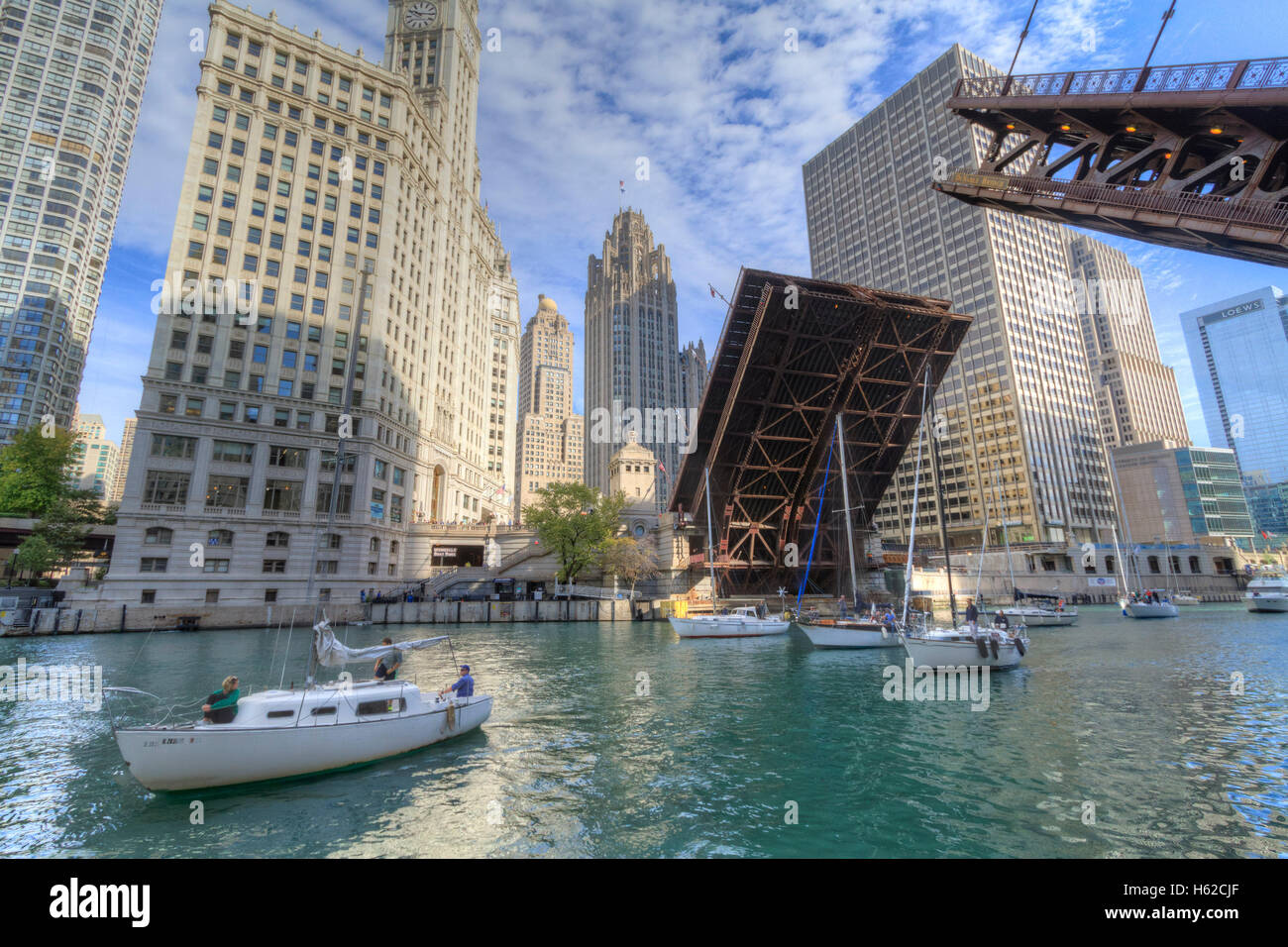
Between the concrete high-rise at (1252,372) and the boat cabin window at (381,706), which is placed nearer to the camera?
the boat cabin window at (381,706)

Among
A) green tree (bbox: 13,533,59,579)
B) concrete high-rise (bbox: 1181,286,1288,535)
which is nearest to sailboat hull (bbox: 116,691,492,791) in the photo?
green tree (bbox: 13,533,59,579)

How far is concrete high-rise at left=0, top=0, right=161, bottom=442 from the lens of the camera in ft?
295

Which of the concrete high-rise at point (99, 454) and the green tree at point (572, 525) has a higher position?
the concrete high-rise at point (99, 454)

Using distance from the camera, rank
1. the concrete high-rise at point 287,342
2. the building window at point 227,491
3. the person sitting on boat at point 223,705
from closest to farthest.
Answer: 1. the person sitting on boat at point 223,705
2. the concrete high-rise at point 287,342
3. the building window at point 227,491

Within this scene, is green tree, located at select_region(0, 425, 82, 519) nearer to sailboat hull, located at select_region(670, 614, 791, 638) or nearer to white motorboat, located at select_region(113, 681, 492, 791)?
sailboat hull, located at select_region(670, 614, 791, 638)

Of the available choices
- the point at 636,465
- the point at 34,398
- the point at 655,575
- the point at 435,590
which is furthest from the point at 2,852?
the point at 34,398

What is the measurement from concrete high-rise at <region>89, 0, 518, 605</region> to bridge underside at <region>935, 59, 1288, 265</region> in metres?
41.7

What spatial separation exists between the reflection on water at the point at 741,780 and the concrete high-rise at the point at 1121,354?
575ft

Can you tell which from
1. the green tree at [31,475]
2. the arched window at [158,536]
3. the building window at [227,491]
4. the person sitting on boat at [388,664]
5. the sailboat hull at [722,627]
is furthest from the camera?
the green tree at [31,475]

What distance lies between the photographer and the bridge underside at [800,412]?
42906 millimetres

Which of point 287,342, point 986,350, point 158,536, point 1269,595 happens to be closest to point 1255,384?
point 986,350

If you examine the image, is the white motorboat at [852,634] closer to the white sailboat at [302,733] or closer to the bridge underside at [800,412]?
the bridge underside at [800,412]

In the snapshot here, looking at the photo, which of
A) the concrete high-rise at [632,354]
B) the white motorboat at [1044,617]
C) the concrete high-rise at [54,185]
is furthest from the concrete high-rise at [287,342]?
the concrete high-rise at [632,354]

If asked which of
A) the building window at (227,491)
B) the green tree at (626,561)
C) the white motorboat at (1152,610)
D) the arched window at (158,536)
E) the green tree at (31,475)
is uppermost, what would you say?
the green tree at (31,475)
